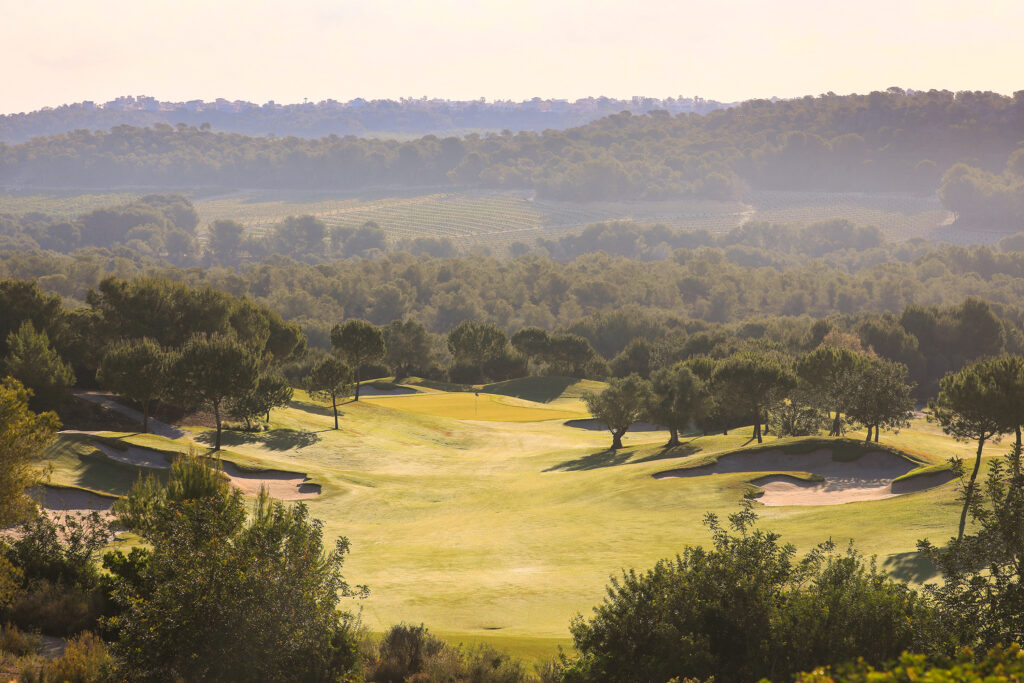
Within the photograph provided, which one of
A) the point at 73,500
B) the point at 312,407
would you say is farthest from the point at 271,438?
the point at 73,500

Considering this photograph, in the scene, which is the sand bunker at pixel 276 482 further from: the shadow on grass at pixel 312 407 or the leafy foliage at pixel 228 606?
the leafy foliage at pixel 228 606

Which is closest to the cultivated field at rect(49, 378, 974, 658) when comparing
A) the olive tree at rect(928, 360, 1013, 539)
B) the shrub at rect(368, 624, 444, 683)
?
the olive tree at rect(928, 360, 1013, 539)

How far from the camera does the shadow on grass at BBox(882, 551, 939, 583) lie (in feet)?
79.6

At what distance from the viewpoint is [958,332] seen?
479ft

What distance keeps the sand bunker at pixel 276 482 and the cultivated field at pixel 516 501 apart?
0.47ft

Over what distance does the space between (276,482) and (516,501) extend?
1449 cm

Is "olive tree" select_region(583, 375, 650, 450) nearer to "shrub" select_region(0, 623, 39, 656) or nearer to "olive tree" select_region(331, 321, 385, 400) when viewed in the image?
"olive tree" select_region(331, 321, 385, 400)

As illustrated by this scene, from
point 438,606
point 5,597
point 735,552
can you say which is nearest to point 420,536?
point 438,606

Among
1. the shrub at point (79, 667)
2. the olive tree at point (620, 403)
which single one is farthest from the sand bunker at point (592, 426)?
the shrub at point (79, 667)

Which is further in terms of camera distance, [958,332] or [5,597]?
[958,332]

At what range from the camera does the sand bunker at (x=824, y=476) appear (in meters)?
38.3

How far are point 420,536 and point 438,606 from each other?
1163 cm

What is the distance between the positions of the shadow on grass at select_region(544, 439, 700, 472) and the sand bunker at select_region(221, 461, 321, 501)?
18.1 metres

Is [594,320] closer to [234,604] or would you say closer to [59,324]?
[59,324]
